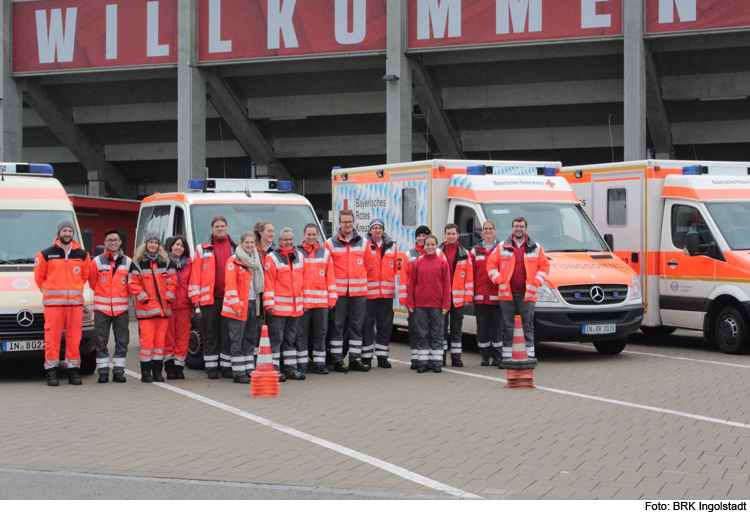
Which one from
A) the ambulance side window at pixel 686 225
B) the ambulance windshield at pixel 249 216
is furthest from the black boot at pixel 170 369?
the ambulance side window at pixel 686 225

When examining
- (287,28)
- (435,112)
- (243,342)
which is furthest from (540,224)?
(435,112)

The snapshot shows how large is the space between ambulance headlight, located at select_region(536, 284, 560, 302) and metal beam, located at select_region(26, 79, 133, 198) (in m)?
20.8

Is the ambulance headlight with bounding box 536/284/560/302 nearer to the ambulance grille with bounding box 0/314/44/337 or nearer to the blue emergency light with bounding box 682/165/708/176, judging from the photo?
the blue emergency light with bounding box 682/165/708/176

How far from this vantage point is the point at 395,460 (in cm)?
698

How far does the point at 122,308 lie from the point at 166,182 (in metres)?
24.2

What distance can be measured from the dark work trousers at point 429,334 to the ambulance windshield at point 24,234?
428cm

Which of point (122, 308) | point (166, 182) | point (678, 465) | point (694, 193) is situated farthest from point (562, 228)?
point (166, 182)

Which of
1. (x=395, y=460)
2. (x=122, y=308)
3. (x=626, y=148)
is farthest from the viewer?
(x=626, y=148)

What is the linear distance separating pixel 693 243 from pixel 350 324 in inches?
207

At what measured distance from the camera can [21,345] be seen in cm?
1080

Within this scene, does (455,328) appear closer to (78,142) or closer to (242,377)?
(242,377)

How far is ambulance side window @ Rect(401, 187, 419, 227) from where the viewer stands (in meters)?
14.4

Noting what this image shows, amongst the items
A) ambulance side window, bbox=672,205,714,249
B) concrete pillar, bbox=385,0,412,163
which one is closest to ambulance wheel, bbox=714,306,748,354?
ambulance side window, bbox=672,205,714,249
